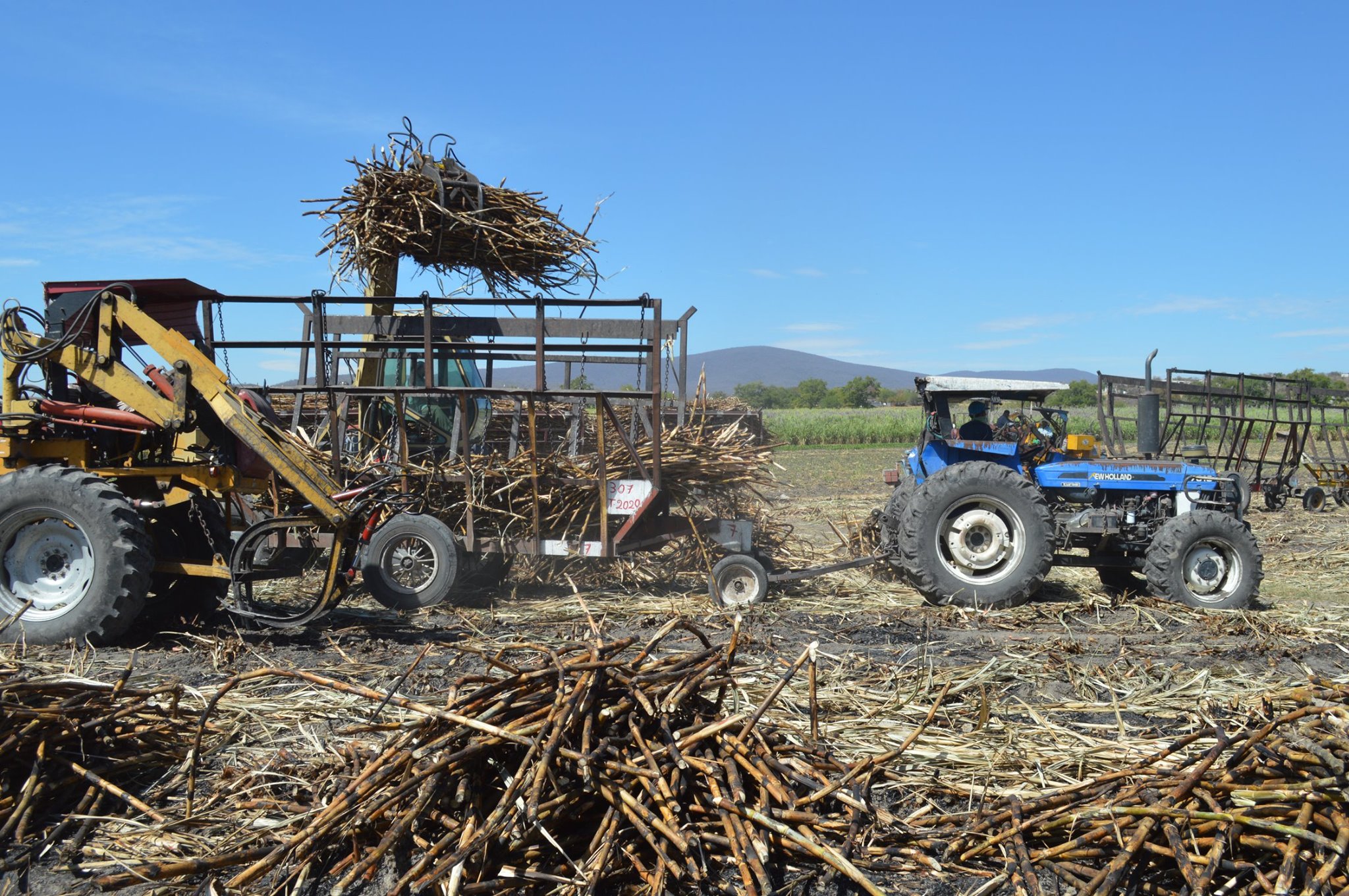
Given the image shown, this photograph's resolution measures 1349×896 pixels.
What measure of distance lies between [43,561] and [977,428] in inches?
301

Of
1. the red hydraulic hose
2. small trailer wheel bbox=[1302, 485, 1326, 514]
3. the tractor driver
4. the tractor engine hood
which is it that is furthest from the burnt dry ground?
small trailer wheel bbox=[1302, 485, 1326, 514]

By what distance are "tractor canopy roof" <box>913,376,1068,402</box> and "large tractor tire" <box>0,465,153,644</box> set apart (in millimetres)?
6419

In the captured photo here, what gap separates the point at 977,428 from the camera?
9.11m

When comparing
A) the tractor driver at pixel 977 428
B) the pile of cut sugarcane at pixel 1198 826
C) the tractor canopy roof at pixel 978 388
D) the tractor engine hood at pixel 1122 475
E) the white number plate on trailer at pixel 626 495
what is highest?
the tractor canopy roof at pixel 978 388

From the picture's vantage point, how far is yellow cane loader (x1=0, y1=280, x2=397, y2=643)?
20.4ft

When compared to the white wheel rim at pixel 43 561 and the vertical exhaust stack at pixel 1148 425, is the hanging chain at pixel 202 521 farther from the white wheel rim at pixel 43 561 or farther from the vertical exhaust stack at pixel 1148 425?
the vertical exhaust stack at pixel 1148 425

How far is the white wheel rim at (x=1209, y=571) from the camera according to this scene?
8188mm

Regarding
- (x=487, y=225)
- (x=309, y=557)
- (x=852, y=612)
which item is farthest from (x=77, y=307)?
(x=852, y=612)

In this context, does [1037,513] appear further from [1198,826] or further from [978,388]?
[1198,826]

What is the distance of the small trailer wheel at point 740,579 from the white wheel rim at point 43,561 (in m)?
4.62

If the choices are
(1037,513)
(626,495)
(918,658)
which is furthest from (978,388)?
(918,658)

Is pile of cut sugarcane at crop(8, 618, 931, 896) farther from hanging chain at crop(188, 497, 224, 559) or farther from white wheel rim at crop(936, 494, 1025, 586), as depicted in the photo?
white wheel rim at crop(936, 494, 1025, 586)

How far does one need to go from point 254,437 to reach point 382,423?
248cm

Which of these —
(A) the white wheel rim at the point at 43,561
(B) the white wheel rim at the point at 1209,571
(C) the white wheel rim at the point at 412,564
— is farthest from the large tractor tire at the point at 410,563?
(B) the white wheel rim at the point at 1209,571
